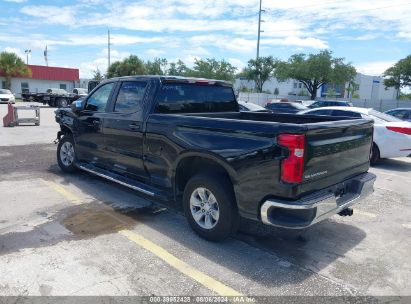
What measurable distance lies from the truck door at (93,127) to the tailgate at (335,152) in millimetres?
3622

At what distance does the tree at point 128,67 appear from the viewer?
58406 mm

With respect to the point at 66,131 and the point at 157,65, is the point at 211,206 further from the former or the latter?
the point at 157,65

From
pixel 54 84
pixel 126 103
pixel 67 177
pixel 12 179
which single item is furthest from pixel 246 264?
pixel 54 84

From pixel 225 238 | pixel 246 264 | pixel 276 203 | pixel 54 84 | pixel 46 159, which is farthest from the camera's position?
pixel 54 84

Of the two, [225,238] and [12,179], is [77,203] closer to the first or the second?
[12,179]

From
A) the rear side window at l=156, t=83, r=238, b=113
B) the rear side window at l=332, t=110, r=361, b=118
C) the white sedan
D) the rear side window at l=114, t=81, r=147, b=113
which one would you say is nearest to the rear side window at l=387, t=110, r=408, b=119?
the white sedan

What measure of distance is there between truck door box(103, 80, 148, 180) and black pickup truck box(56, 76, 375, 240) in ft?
0.05

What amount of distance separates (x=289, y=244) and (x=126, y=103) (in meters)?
3.13

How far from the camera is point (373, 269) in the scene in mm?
3980

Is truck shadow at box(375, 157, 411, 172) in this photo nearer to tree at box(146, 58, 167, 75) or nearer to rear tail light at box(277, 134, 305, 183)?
rear tail light at box(277, 134, 305, 183)

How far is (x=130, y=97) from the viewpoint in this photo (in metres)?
5.67

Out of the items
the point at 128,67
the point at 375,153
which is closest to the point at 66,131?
the point at 375,153

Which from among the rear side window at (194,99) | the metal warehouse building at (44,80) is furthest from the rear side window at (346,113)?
the metal warehouse building at (44,80)

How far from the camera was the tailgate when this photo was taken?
12.2 feet
